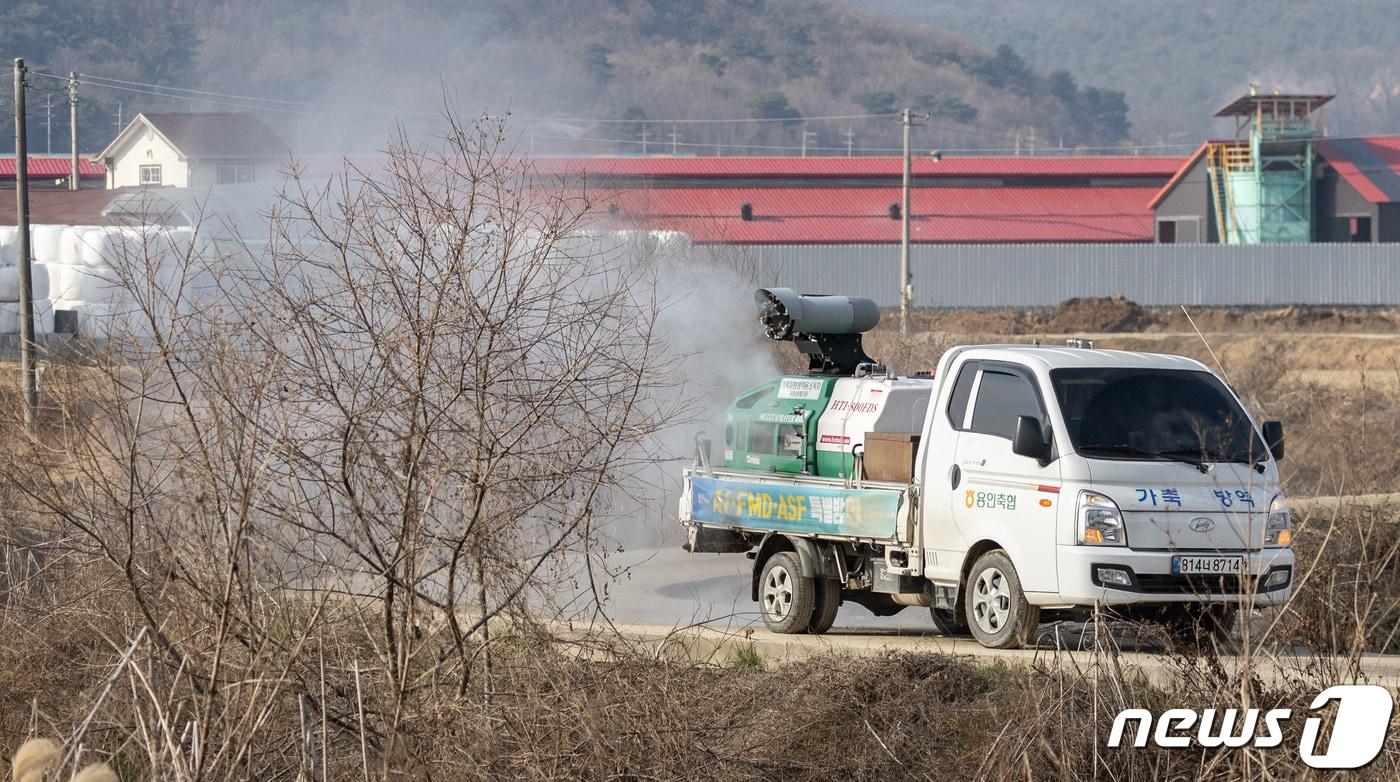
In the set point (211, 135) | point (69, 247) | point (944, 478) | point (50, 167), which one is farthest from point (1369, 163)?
point (944, 478)

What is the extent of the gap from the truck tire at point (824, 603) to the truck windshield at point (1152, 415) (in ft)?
8.83

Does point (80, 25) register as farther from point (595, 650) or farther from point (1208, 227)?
point (595, 650)

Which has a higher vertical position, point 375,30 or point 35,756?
point 375,30

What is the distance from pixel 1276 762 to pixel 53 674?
747 centimetres

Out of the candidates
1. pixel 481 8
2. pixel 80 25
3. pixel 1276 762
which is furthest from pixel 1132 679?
pixel 481 8

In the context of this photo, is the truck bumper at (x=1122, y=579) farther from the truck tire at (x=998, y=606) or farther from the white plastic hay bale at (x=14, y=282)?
the white plastic hay bale at (x=14, y=282)

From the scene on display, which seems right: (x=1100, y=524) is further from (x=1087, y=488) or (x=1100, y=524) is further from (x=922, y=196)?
(x=922, y=196)

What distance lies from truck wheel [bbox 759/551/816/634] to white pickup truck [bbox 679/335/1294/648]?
22mm

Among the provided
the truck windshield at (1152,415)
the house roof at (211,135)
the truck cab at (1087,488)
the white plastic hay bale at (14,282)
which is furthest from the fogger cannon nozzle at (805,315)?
the house roof at (211,135)

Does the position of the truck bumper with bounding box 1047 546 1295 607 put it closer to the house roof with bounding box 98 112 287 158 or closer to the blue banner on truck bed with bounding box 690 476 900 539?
the blue banner on truck bed with bounding box 690 476 900 539

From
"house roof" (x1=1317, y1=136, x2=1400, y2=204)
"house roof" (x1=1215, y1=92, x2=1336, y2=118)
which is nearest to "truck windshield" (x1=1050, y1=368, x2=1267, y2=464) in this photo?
"house roof" (x1=1317, y1=136, x2=1400, y2=204)

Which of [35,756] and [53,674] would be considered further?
Result: [53,674]

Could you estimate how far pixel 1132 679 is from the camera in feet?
30.0

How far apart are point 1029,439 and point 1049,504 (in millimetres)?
455
